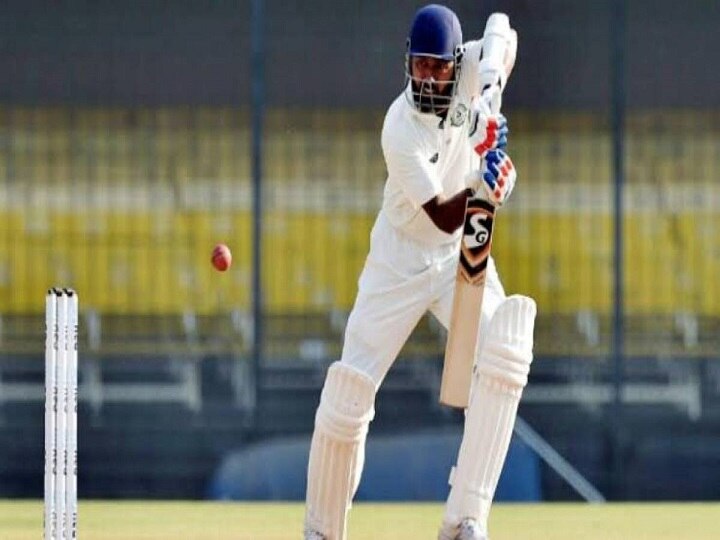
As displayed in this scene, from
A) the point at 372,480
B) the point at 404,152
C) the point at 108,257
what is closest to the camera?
the point at 404,152

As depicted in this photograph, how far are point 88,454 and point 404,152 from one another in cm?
378

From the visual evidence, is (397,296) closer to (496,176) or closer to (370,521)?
(496,176)

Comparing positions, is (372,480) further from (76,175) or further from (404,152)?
(404,152)

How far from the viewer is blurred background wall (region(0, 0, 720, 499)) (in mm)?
9195

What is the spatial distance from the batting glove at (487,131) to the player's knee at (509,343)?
1.18 feet

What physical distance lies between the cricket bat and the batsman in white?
32 millimetres

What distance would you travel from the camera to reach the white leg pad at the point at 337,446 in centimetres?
590

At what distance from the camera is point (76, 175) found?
31.6 feet

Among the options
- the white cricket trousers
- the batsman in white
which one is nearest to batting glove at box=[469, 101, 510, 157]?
the batsman in white

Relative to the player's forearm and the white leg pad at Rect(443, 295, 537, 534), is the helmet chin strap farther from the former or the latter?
the white leg pad at Rect(443, 295, 537, 534)

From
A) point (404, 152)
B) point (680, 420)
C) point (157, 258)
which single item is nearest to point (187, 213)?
point (157, 258)

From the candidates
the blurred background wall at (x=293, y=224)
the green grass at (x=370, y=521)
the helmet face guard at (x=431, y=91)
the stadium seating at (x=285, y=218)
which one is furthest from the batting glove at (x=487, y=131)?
the stadium seating at (x=285, y=218)

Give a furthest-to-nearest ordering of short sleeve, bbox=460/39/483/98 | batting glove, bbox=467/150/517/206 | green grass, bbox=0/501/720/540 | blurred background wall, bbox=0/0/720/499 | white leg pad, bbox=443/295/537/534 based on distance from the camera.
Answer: blurred background wall, bbox=0/0/720/499, green grass, bbox=0/501/720/540, short sleeve, bbox=460/39/483/98, white leg pad, bbox=443/295/537/534, batting glove, bbox=467/150/517/206

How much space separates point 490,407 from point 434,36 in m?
0.88
